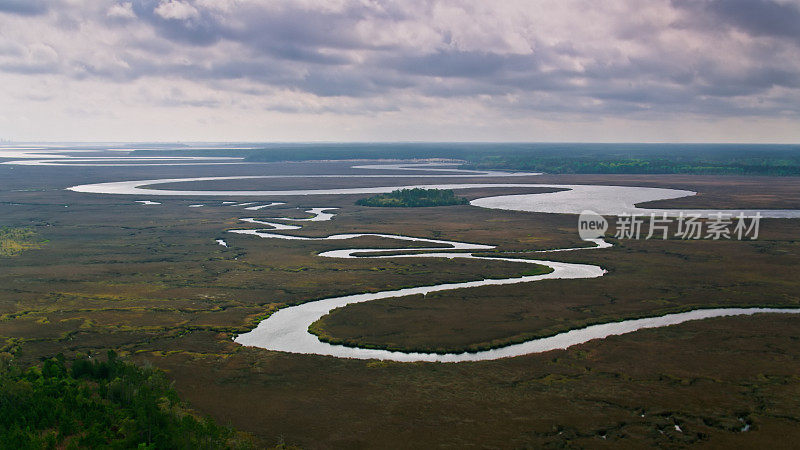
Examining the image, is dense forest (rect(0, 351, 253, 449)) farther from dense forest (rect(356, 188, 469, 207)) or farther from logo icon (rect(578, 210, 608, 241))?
dense forest (rect(356, 188, 469, 207))

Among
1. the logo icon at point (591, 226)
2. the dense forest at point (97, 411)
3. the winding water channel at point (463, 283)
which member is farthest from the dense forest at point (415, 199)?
the dense forest at point (97, 411)

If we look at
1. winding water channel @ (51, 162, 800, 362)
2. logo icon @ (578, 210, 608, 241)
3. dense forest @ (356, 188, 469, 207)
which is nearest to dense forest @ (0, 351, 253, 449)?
winding water channel @ (51, 162, 800, 362)

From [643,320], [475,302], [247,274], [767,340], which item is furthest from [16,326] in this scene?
[767,340]

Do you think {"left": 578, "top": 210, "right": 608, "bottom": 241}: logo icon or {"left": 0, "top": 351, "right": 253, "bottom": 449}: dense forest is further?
{"left": 578, "top": 210, "right": 608, "bottom": 241}: logo icon

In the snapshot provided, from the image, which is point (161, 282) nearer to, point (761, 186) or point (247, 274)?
point (247, 274)

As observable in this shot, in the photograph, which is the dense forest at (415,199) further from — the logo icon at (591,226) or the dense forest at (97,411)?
the dense forest at (97,411)

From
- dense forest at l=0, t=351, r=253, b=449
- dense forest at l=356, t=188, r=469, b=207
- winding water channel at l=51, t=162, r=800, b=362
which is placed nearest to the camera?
dense forest at l=0, t=351, r=253, b=449

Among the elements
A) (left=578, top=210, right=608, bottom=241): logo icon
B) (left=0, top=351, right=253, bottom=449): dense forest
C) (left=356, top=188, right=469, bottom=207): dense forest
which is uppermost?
(left=356, top=188, right=469, bottom=207): dense forest

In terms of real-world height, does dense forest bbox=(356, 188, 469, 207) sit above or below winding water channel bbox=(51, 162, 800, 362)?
above
